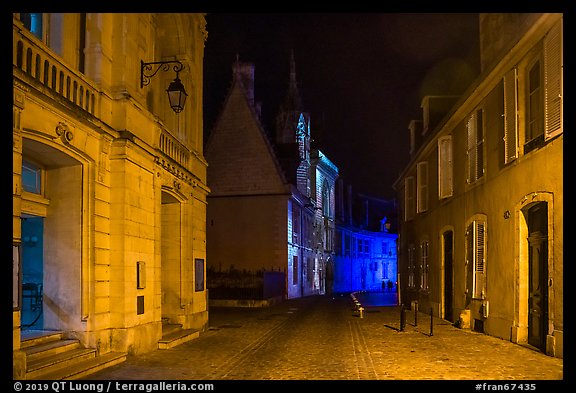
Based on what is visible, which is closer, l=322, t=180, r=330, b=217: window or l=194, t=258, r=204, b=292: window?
l=194, t=258, r=204, b=292: window

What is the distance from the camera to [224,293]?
30.0m

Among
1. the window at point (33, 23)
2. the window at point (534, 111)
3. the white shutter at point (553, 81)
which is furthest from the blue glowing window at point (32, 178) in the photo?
the window at point (534, 111)

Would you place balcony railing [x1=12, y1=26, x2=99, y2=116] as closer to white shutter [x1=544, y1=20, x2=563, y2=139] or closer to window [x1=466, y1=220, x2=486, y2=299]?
white shutter [x1=544, y1=20, x2=563, y2=139]

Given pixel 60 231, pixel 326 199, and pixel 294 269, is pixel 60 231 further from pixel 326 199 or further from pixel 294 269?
pixel 326 199

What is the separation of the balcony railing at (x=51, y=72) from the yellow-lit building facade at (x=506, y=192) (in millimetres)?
7862

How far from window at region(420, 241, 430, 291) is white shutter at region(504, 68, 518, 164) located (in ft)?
32.2

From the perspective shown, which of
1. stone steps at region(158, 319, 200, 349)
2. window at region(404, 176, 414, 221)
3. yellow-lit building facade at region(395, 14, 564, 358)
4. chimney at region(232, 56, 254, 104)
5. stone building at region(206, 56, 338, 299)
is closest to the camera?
yellow-lit building facade at region(395, 14, 564, 358)

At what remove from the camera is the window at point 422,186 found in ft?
75.6

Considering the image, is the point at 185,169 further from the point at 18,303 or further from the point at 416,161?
the point at 416,161

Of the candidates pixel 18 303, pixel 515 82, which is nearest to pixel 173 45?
pixel 515 82

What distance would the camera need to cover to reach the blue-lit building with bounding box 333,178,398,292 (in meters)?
60.1

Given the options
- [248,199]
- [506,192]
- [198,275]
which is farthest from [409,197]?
[506,192]

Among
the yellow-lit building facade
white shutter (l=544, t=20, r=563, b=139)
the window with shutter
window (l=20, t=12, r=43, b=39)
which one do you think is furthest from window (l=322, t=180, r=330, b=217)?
window (l=20, t=12, r=43, b=39)

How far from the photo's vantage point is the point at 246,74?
40156mm
